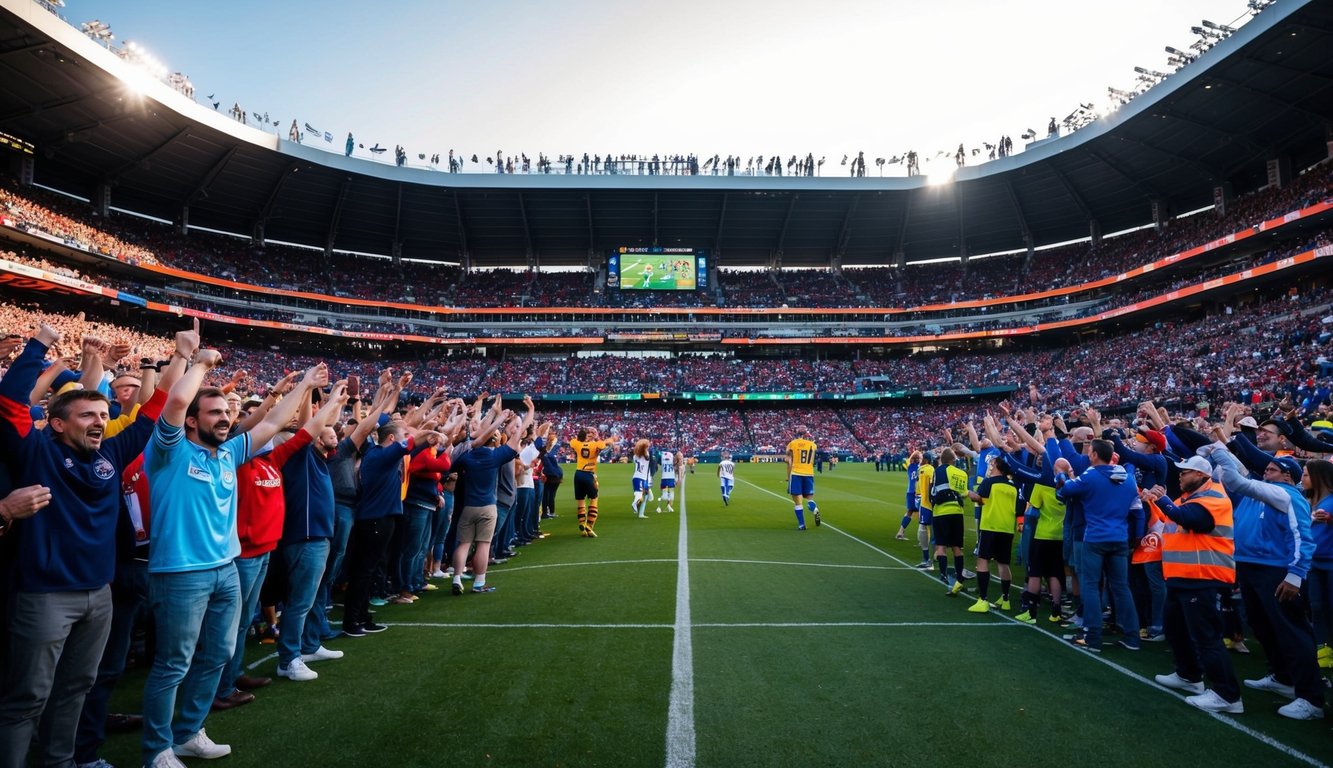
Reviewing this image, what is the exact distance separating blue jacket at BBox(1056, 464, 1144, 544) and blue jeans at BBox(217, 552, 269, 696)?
7.40m

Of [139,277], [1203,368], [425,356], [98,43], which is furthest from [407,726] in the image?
[425,356]

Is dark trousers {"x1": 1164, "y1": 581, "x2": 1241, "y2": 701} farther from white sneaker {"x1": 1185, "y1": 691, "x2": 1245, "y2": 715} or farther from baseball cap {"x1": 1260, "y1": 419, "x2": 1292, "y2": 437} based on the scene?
baseball cap {"x1": 1260, "y1": 419, "x2": 1292, "y2": 437}

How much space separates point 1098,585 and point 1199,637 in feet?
4.66

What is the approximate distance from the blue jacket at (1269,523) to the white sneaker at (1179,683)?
1.12 m

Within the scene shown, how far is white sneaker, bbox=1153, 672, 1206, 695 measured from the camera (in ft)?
17.7

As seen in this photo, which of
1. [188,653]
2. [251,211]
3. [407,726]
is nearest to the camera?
[188,653]

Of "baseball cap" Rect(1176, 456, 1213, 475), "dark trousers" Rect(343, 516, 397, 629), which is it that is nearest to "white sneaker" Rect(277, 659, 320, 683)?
"dark trousers" Rect(343, 516, 397, 629)

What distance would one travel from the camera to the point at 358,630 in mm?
6766

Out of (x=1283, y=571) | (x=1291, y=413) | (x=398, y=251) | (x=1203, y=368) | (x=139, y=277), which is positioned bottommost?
(x=1283, y=571)

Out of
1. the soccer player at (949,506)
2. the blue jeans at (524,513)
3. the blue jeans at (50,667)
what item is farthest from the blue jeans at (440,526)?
the soccer player at (949,506)

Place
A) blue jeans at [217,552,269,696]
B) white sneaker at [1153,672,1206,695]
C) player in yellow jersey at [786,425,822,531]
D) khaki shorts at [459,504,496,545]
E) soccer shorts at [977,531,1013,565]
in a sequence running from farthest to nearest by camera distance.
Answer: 1. player in yellow jersey at [786,425,822,531]
2. khaki shorts at [459,504,496,545]
3. soccer shorts at [977,531,1013,565]
4. white sneaker at [1153,672,1206,695]
5. blue jeans at [217,552,269,696]

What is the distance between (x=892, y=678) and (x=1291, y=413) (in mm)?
4903

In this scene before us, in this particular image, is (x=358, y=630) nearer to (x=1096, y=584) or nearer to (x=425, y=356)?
(x=1096, y=584)

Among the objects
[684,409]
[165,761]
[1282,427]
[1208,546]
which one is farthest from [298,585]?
[684,409]
